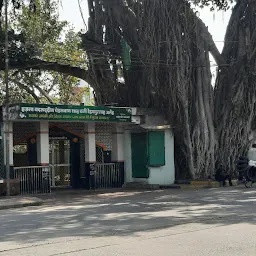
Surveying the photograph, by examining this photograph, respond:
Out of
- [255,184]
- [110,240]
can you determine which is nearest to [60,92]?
[255,184]

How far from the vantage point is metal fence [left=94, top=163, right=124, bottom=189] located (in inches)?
826

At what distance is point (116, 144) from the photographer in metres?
21.7

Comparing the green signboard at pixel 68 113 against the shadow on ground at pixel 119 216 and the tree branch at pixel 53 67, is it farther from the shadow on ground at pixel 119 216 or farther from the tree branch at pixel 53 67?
the shadow on ground at pixel 119 216

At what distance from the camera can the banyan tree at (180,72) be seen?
70.4 ft

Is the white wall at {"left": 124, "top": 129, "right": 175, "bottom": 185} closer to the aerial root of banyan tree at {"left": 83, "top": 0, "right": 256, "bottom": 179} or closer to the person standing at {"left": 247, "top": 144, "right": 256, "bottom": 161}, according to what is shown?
the aerial root of banyan tree at {"left": 83, "top": 0, "right": 256, "bottom": 179}

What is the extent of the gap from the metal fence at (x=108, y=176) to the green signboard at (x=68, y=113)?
85.9 inches

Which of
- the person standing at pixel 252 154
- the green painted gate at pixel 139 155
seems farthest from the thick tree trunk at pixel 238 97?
the green painted gate at pixel 139 155

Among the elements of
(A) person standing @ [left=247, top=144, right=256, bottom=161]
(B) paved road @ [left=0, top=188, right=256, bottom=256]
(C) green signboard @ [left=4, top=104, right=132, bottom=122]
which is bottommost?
(B) paved road @ [left=0, top=188, right=256, bottom=256]

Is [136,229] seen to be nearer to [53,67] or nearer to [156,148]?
[156,148]

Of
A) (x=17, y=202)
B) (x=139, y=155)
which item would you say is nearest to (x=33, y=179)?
(x=17, y=202)

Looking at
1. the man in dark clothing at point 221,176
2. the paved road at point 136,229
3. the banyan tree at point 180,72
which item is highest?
the banyan tree at point 180,72

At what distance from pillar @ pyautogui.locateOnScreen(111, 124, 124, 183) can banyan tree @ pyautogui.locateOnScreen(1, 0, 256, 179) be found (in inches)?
58.0

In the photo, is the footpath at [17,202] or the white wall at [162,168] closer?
the footpath at [17,202]

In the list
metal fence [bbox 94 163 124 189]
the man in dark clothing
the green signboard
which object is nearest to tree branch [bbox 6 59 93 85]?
the green signboard
